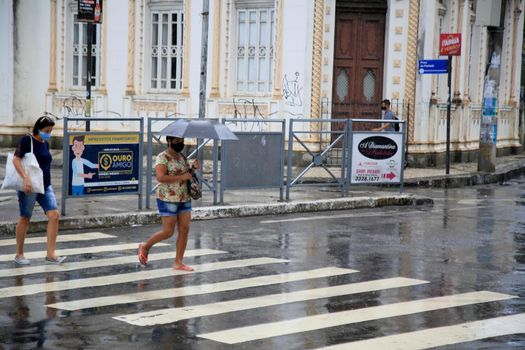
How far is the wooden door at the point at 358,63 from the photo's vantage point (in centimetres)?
2638

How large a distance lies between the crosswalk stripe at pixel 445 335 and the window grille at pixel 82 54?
21196mm

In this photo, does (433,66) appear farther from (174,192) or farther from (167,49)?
(174,192)

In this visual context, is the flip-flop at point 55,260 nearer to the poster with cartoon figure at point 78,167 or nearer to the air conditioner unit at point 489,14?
the poster with cartoon figure at point 78,167

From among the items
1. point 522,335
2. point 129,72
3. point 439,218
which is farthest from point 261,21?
point 522,335

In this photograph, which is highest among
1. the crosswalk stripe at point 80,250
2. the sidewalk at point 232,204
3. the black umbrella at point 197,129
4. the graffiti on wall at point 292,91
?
the graffiti on wall at point 292,91

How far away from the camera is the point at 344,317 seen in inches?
363

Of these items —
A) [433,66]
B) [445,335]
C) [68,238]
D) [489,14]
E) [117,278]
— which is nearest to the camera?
[445,335]

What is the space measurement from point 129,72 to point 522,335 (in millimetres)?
20743

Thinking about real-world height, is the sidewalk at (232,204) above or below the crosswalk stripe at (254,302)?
above

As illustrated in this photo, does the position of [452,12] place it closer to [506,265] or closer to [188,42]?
[188,42]

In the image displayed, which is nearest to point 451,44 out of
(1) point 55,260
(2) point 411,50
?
(2) point 411,50

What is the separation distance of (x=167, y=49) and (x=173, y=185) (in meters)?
17.0

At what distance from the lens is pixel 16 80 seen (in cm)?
2958

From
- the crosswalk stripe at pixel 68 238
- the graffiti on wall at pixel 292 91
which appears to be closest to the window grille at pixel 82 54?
the graffiti on wall at pixel 292 91
